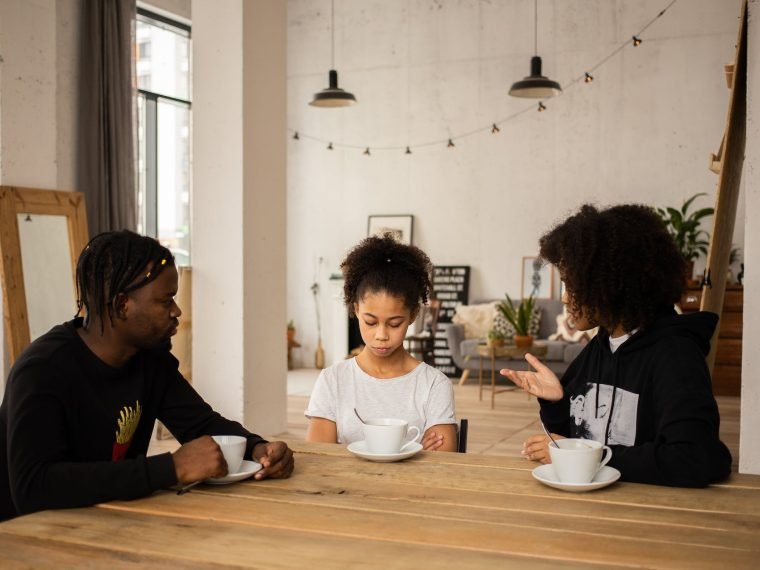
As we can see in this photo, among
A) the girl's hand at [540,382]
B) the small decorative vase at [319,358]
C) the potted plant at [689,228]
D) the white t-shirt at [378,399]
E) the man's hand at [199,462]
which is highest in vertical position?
the potted plant at [689,228]

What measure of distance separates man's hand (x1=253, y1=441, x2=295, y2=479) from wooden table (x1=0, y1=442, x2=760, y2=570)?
0.06 ft

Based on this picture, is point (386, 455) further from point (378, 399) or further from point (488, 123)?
point (488, 123)

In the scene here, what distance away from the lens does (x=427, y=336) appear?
8.42m

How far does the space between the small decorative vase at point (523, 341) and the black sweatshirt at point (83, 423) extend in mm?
5402

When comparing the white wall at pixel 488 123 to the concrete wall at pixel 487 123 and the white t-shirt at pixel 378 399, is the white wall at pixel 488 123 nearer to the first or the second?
the concrete wall at pixel 487 123

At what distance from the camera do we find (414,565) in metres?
1.05

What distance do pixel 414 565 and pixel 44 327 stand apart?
13.3ft

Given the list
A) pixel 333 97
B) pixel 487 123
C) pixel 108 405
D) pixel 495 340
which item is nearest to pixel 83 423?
pixel 108 405

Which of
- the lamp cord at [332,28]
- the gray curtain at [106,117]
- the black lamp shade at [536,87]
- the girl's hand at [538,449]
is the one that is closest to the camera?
the girl's hand at [538,449]

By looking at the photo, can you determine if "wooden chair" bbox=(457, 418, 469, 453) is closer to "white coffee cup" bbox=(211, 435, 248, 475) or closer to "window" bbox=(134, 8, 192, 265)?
"white coffee cup" bbox=(211, 435, 248, 475)

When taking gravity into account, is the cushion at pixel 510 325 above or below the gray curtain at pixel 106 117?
below

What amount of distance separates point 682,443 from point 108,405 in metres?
1.05

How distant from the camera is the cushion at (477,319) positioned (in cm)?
825

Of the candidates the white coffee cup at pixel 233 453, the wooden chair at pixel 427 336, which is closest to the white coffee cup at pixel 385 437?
the white coffee cup at pixel 233 453
